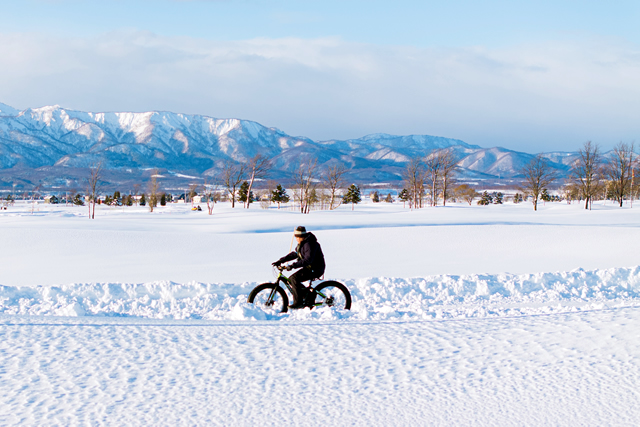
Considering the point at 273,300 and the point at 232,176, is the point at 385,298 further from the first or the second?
the point at 232,176

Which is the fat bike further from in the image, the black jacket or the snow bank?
the black jacket

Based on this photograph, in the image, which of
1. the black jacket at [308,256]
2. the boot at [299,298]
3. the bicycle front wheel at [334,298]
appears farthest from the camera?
the bicycle front wheel at [334,298]

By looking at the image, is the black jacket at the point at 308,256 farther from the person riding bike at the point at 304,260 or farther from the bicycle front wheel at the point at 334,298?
the bicycle front wheel at the point at 334,298

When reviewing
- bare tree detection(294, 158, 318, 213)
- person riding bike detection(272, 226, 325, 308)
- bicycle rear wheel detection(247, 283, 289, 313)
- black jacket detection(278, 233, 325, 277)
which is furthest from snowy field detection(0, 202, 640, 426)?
bare tree detection(294, 158, 318, 213)

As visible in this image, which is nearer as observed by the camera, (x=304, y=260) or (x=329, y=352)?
(x=329, y=352)

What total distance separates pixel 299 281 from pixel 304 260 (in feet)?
1.43

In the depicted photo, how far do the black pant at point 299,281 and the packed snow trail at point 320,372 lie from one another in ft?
3.18

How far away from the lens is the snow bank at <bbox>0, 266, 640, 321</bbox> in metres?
8.58

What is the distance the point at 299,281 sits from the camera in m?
8.59

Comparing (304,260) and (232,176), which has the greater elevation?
(232,176)

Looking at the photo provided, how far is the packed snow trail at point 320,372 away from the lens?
14.6ft

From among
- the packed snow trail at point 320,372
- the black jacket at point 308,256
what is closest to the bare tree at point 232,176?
the black jacket at point 308,256

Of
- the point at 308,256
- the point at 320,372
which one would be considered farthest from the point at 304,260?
the point at 320,372

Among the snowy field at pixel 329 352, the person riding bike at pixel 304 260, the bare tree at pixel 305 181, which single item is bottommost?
the snowy field at pixel 329 352
